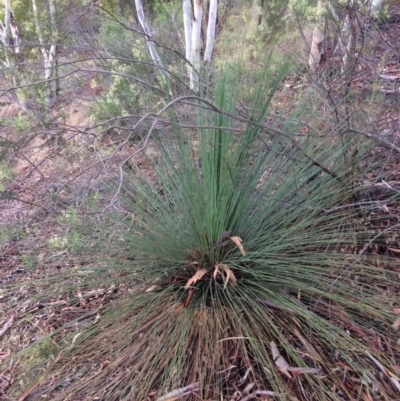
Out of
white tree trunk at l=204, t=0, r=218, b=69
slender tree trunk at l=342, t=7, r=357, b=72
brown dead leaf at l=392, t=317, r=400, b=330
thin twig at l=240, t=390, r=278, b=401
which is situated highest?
slender tree trunk at l=342, t=7, r=357, b=72

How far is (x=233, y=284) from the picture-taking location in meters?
1.58

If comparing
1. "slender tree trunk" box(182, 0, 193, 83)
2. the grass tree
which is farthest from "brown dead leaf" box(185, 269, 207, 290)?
"slender tree trunk" box(182, 0, 193, 83)

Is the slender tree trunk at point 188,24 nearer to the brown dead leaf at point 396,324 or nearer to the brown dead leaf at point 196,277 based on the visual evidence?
the brown dead leaf at point 196,277

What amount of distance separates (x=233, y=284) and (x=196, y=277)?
0.50ft

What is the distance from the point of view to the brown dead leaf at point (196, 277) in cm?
157

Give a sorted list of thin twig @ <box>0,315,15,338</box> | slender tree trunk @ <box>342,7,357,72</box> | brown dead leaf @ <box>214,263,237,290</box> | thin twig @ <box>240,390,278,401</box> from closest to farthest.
A: thin twig @ <box>240,390,278,401</box>, brown dead leaf @ <box>214,263,237,290</box>, slender tree trunk @ <box>342,7,357,72</box>, thin twig @ <box>0,315,15,338</box>

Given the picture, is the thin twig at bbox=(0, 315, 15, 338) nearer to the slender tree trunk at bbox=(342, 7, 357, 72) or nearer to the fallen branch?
the fallen branch

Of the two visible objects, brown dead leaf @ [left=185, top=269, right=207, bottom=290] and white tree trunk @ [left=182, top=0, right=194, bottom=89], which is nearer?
brown dead leaf @ [left=185, top=269, right=207, bottom=290]

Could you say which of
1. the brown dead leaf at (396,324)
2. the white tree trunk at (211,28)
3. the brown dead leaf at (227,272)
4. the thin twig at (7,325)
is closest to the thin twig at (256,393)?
the brown dead leaf at (227,272)

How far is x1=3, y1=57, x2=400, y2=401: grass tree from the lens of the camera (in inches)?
54.6

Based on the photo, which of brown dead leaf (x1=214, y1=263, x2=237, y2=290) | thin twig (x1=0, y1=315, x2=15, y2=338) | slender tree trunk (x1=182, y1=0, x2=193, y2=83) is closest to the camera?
brown dead leaf (x1=214, y1=263, x2=237, y2=290)

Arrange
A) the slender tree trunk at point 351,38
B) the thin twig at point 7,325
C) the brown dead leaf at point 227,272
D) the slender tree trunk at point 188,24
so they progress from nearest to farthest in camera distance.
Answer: the brown dead leaf at point 227,272 → the slender tree trunk at point 351,38 → the thin twig at point 7,325 → the slender tree trunk at point 188,24

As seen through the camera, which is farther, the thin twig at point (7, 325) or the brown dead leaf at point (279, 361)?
the thin twig at point (7, 325)

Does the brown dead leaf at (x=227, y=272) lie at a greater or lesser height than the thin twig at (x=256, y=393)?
greater
